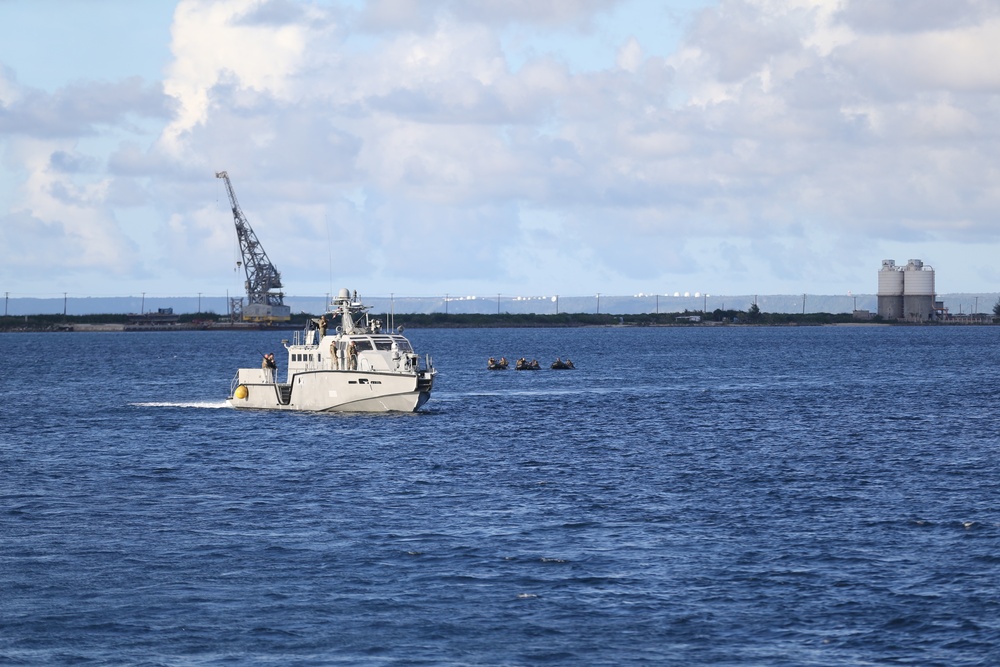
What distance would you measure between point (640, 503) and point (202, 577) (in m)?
17.0

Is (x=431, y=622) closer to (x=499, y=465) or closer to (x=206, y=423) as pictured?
(x=499, y=465)

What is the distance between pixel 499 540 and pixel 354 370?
36149 millimetres

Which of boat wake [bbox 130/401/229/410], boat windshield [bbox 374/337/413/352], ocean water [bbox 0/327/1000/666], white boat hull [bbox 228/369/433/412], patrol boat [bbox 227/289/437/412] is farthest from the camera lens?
boat wake [bbox 130/401/229/410]

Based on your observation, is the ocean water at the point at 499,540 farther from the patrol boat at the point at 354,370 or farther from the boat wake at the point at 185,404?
the boat wake at the point at 185,404

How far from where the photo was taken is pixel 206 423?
75250 millimetres

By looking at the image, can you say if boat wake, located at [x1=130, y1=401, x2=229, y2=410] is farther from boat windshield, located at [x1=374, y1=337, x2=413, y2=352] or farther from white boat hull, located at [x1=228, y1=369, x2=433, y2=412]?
boat windshield, located at [x1=374, y1=337, x2=413, y2=352]

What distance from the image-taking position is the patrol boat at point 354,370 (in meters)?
72.8

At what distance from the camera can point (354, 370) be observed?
240ft

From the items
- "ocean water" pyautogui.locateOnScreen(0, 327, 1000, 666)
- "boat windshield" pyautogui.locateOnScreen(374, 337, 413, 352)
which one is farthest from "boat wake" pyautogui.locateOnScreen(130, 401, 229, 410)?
"boat windshield" pyautogui.locateOnScreen(374, 337, 413, 352)

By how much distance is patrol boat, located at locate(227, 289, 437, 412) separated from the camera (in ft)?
239

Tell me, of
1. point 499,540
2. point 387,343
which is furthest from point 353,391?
point 499,540

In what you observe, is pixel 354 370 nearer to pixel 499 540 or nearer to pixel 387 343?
pixel 387 343

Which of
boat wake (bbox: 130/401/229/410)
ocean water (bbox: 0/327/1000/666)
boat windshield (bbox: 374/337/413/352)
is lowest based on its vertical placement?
ocean water (bbox: 0/327/1000/666)

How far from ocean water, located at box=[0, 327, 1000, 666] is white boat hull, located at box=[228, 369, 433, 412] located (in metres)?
1.46
